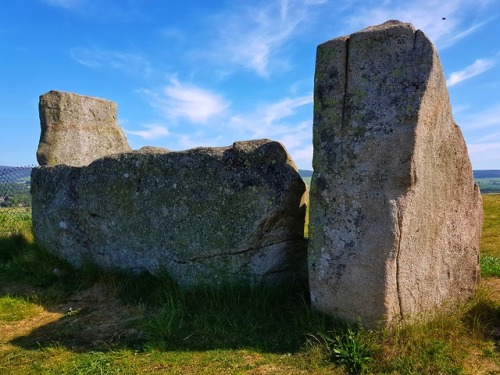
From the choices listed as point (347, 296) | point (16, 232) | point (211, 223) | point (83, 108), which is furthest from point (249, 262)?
point (83, 108)

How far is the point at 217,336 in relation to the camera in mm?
5363

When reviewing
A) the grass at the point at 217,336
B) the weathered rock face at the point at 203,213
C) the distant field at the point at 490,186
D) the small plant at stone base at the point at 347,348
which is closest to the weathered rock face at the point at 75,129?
the weathered rock face at the point at 203,213

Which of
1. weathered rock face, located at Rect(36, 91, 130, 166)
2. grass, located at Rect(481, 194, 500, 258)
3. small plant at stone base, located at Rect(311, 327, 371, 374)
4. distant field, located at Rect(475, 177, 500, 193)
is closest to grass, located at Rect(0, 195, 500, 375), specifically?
small plant at stone base, located at Rect(311, 327, 371, 374)

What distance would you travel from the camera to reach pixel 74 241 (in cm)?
813

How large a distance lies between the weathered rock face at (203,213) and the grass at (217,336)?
0.35m

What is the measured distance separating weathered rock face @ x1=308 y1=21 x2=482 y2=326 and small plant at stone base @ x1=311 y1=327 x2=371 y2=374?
230 millimetres

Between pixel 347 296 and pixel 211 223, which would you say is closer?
pixel 347 296

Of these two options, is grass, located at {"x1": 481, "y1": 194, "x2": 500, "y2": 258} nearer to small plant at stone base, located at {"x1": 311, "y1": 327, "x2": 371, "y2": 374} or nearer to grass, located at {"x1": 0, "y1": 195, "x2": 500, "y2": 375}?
grass, located at {"x1": 0, "y1": 195, "x2": 500, "y2": 375}

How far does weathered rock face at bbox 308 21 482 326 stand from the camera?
4.89 meters

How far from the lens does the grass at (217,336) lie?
15.4ft

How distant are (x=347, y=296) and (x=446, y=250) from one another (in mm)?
1516

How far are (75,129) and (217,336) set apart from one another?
8.59 m

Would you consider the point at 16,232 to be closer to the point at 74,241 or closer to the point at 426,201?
→ the point at 74,241

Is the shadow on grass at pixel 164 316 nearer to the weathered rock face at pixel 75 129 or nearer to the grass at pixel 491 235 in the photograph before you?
the weathered rock face at pixel 75 129
